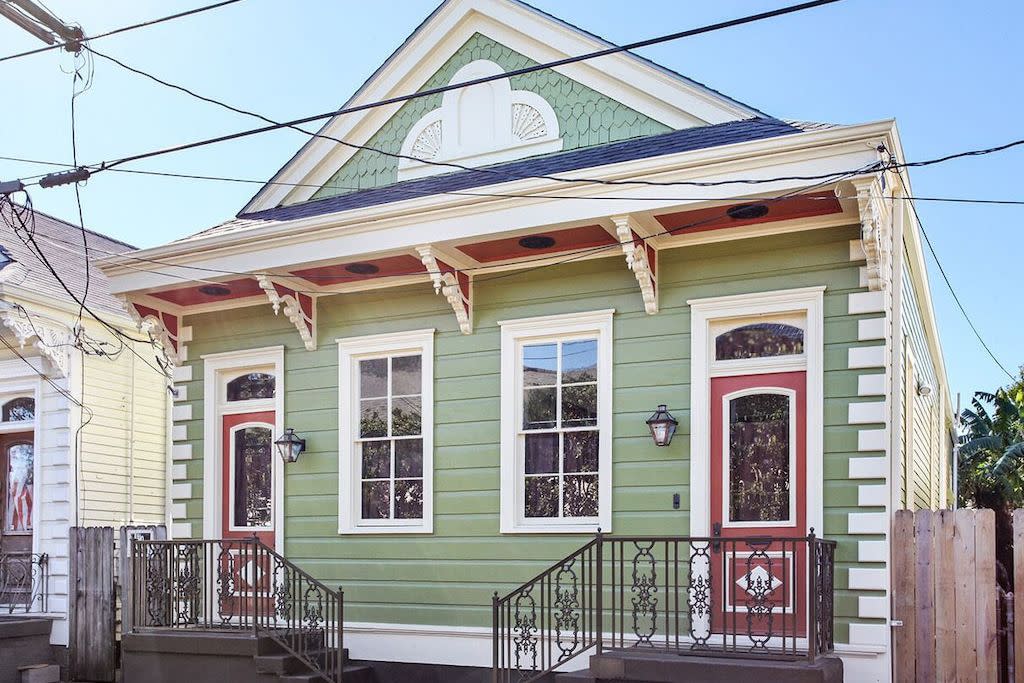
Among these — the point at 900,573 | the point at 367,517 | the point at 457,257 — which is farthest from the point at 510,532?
the point at 900,573

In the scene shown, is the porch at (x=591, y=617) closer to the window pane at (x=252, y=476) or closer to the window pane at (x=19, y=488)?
the window pane at (x=252, y=476)

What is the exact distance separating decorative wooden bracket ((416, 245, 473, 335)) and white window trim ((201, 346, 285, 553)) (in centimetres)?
202

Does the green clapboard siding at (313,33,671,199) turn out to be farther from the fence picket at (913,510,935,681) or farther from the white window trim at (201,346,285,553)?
the fence picket at (913,510,935,681)

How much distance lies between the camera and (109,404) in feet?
46.8

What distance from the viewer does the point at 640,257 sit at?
842cm

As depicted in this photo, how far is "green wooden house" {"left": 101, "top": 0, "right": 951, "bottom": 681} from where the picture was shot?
7.73 metres

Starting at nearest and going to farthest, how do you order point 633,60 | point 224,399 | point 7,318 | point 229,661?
point 229,661
point 633,60
point 224,399
point 7,318

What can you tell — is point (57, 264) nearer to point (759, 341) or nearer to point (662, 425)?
point (662, 425)

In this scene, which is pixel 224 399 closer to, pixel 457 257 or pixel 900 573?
pixel 457 257

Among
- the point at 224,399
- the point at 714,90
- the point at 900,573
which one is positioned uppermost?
the point at 714,90

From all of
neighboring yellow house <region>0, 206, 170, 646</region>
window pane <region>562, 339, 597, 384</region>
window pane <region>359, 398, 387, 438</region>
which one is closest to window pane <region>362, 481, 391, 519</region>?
window pane <region>359, 398, 387, 438</region>

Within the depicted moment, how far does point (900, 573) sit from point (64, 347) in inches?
404

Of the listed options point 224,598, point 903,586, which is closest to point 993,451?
point 903,586

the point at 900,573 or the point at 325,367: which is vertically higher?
the point at 325,367
